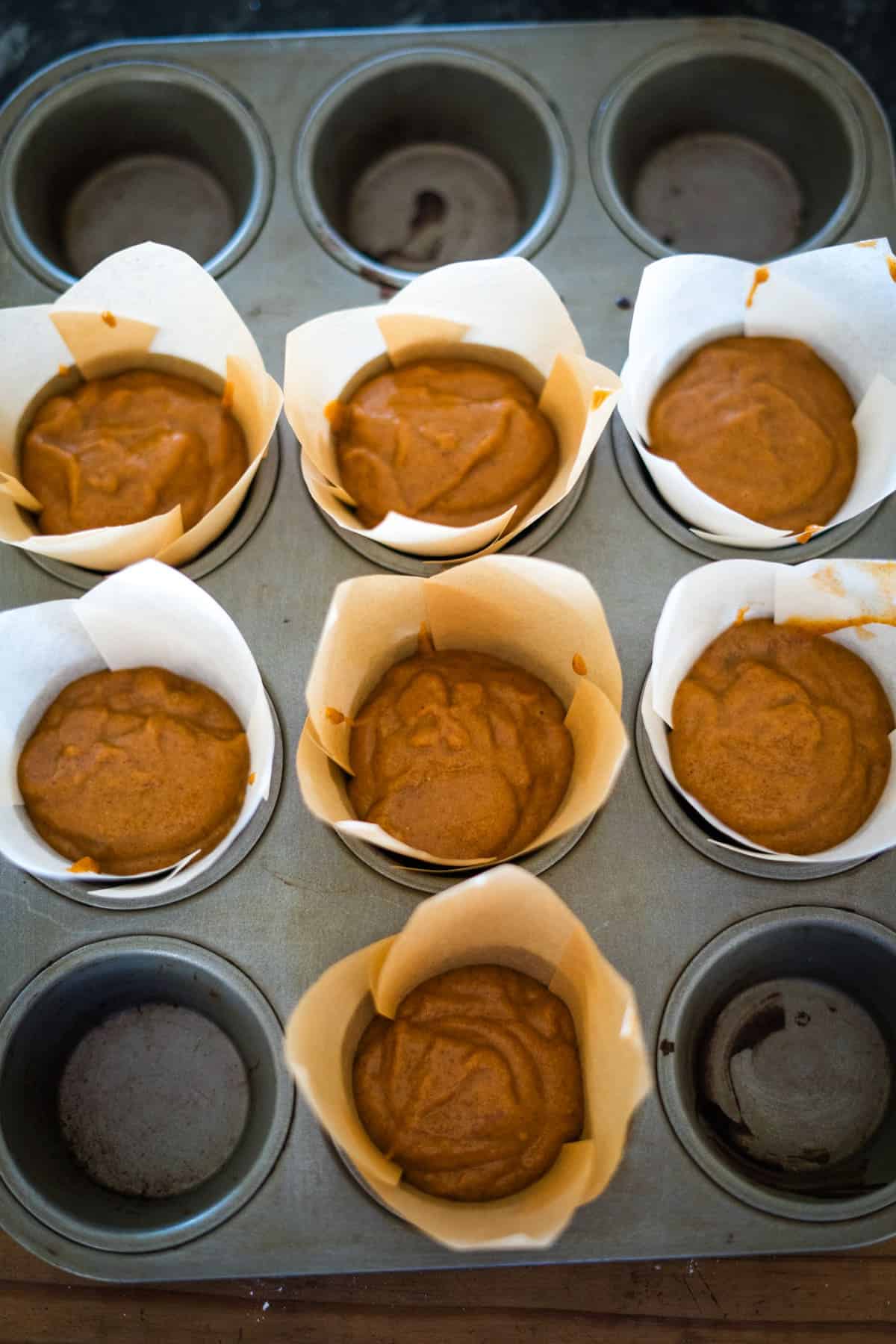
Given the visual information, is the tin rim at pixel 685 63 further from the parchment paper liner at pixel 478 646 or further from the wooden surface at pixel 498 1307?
the wooden surface at pixel 498 1307

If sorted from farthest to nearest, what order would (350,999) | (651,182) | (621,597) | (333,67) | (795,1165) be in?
1. (651,182)
2. (333,67)
3. (621,597)
4. (795,1165)
5. (350,999)

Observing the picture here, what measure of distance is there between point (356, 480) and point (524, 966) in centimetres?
78

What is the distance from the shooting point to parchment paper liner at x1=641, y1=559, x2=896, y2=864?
155 centimetres

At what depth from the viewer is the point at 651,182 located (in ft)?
6.98

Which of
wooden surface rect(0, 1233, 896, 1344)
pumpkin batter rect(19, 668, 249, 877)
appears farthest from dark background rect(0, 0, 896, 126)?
wooden surface rect(0, 1233, 896, 1344)

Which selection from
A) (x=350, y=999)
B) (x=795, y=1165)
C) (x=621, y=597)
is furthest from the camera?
(x=621, y=597)

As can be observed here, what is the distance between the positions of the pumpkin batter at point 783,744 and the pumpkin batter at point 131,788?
2.21 ft

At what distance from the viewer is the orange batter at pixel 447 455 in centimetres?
171

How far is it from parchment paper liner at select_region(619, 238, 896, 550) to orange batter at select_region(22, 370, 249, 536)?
25.2 inches

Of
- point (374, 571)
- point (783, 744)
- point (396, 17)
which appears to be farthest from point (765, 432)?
point (396, 17)

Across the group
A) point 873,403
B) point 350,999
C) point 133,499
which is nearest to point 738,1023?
point 350,999

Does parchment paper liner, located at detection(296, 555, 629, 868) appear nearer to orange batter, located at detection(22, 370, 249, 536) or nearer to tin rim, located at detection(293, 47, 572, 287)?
orange batter, located at detection(22, 370, 249, 536)

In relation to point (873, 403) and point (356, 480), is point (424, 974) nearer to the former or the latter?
point (356, 480)

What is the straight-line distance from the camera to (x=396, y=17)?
7.09 ft
